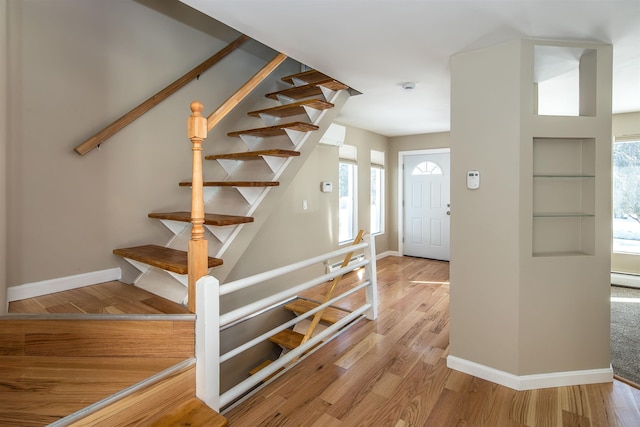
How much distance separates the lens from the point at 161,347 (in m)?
1.52

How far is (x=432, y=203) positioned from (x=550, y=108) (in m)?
2.35

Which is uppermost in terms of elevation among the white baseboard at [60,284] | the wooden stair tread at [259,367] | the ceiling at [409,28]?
the ceiling at [409,28]

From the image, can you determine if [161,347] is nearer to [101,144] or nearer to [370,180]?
[101,144]

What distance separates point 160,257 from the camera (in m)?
1.93

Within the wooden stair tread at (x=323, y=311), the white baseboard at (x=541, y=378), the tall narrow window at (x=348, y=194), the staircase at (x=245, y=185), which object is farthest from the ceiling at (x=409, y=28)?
the tall narrow window at (x=348, y=194)

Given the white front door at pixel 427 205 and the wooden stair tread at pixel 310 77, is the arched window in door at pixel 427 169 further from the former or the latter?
the wooden stair tread at pixel 310 77

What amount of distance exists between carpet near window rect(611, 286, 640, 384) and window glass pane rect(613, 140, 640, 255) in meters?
0.63

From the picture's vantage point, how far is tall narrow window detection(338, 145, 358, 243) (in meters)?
4.91

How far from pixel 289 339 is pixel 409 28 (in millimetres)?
2861

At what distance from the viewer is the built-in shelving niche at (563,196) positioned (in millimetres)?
2080

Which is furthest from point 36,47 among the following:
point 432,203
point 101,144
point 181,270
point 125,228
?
point 432,203

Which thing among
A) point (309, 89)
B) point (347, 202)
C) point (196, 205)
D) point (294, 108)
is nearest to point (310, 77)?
point (309, 89)

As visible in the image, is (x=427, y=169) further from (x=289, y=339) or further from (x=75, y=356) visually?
(x=75, y=356)

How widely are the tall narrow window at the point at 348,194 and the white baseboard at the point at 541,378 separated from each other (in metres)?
2.96
